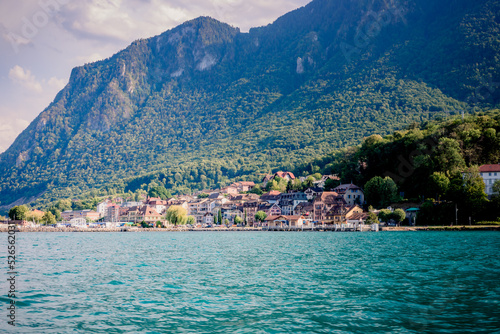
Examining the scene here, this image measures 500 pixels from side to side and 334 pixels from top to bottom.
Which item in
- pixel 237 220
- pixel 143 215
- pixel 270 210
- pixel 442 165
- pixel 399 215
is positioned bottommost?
pixel 237 220

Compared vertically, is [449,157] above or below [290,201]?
above

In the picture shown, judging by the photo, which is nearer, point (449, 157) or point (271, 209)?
point (449, 157)

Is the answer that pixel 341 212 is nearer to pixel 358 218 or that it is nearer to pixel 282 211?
pixel 358 218

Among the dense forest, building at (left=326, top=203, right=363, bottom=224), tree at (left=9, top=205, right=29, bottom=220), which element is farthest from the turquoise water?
tree at (left=9, top=205, right=29, bottom=220)

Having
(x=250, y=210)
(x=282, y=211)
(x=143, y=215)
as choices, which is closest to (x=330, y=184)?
(x=282, y=211)

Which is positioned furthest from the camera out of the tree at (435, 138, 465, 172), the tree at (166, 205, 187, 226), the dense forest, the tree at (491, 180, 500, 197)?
the tree at (166, 205, 187, 226)

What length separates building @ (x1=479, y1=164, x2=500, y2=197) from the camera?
9175cm

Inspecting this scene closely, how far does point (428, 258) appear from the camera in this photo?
112 feet

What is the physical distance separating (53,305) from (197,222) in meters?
155

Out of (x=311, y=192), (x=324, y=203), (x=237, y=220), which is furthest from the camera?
(x=237, y=220)

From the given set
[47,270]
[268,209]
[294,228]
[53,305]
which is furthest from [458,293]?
[268,209]

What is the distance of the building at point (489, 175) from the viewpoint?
91.8 metres

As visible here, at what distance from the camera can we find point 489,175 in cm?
9238

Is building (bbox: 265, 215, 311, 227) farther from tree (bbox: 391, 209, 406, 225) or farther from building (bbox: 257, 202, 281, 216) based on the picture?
tree (bbox: 391, 209, 406, 225)
